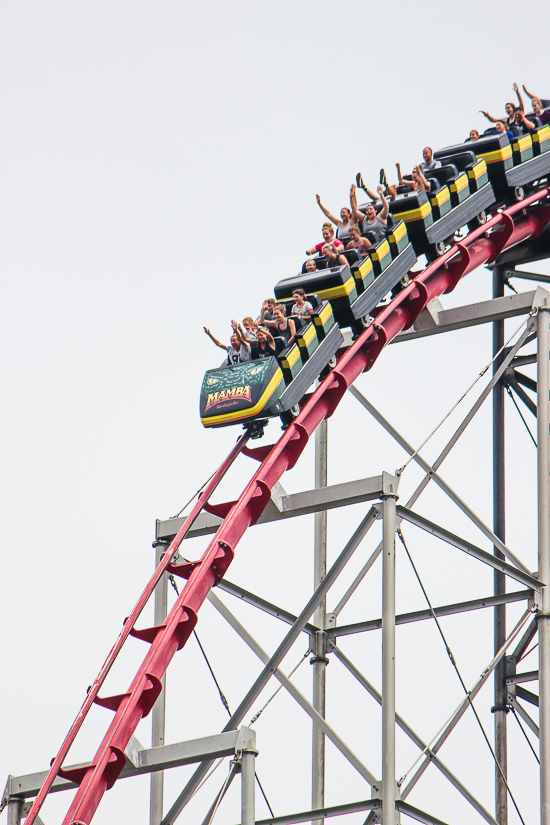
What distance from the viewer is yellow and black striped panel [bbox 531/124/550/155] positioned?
1627 centimetres

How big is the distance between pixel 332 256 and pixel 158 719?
439cm

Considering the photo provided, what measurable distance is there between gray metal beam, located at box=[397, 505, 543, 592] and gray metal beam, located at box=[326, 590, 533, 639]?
5.8 inches

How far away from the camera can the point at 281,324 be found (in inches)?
539

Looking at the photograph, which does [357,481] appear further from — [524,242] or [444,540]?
[524,242]

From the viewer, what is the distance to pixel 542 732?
43.7 feet

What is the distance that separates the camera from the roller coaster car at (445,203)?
15062 mm

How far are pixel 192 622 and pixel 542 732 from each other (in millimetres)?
3093

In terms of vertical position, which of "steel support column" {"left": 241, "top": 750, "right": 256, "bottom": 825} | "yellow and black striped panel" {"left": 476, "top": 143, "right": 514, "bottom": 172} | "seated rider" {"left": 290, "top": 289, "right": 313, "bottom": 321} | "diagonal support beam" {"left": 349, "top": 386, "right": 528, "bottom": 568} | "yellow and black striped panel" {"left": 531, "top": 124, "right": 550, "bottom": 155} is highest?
"yellow and black striped panel" {"left": 531, "top": 124, "right": 550, "bottom": 155}

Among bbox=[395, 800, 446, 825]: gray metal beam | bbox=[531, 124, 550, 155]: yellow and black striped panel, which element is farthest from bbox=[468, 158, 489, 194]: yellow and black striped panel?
bbox=[395, 800, 446, 825]: gray metal beam

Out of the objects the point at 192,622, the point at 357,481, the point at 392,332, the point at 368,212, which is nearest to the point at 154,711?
the point at 192,622

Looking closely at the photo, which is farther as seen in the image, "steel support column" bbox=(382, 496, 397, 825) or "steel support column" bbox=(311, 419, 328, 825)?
"steel support column" bbox=(311, 419, 328, 825)

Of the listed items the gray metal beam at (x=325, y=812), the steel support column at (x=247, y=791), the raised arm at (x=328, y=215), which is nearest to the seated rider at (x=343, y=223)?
the raised arm at (x=328, y=215)

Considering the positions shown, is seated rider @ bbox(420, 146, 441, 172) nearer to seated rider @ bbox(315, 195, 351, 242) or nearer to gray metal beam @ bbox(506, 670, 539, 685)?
seated rider @ bbox(315, 195, 351, 242)

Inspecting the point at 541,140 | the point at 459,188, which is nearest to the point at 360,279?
the point at 459,188
